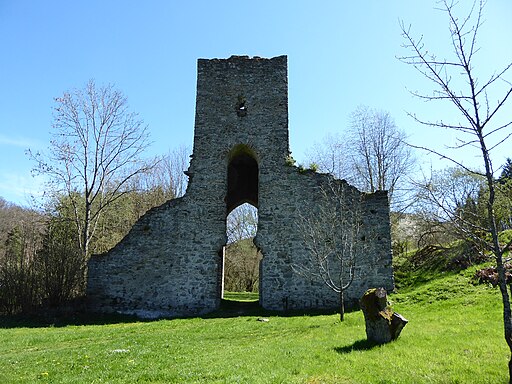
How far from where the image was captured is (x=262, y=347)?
8023 mm

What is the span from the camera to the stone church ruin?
47.8 ft

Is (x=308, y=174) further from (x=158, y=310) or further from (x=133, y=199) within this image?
(x=133, y=199)

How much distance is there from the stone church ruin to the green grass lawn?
246 centimetres

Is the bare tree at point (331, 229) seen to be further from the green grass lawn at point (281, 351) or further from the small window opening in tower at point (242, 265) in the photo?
the small window opening in tower at point (242, 265)

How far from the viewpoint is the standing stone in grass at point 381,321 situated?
7.45 metres

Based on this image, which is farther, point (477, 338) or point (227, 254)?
point (227, 254)

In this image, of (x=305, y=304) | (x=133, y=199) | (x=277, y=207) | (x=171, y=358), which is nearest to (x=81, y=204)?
(x=133, y=199)

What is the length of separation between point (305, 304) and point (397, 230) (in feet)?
40.3

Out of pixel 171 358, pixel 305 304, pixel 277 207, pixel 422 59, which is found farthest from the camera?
pixel 277 207

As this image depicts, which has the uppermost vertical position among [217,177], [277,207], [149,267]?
[217,177]

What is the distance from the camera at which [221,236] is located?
602 inches

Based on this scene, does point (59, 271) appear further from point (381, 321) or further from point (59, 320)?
point (381, 321)

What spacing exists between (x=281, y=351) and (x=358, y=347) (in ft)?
4.62

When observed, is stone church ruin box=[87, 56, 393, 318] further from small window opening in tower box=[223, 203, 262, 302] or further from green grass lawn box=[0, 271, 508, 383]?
small window opening in tower box=[223, 203, 262, 302]
